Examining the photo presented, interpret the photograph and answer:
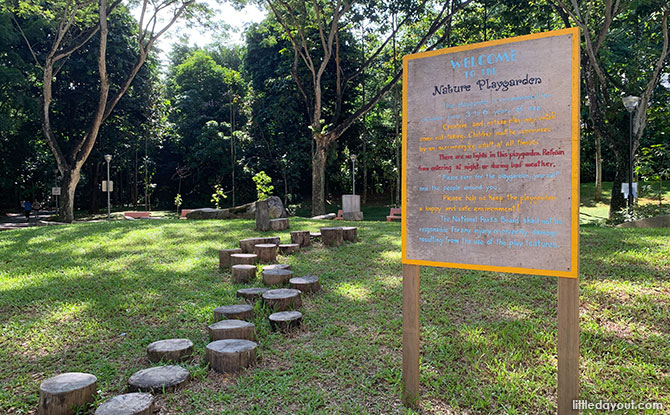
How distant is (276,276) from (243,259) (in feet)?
3.15

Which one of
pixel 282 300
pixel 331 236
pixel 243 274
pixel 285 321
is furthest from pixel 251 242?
pixel 285 321

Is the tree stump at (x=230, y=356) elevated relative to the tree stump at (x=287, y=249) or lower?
lower

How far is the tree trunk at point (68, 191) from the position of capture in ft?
54.0

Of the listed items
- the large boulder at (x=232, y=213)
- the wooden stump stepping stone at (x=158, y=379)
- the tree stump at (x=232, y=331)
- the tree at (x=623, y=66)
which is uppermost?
the tree at (x=623, y=66)

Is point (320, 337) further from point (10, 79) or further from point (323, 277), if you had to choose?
point (10, 79)

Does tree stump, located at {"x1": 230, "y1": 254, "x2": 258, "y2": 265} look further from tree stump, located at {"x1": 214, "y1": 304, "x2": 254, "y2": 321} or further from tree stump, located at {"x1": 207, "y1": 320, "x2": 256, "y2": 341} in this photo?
tree stump, located at {"x1": 207, "y1": 320, "x2": 256, "y2": 341}

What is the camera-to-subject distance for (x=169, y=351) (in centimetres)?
347

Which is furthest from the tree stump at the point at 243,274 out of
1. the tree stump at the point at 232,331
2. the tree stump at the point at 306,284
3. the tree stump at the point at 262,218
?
the tree stump at the point at 262,218

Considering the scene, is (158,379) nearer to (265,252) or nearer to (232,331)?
(232,331)

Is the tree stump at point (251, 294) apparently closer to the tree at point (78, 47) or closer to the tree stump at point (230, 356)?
the tree stump at point (230, 356)

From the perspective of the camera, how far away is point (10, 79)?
64.2 feet

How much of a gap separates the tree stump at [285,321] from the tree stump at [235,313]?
0.77 ft

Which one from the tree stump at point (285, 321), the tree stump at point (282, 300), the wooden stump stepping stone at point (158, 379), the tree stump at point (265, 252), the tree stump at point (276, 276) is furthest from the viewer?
the tree stump at point (265, 252)

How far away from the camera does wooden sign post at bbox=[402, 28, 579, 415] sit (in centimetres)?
245
